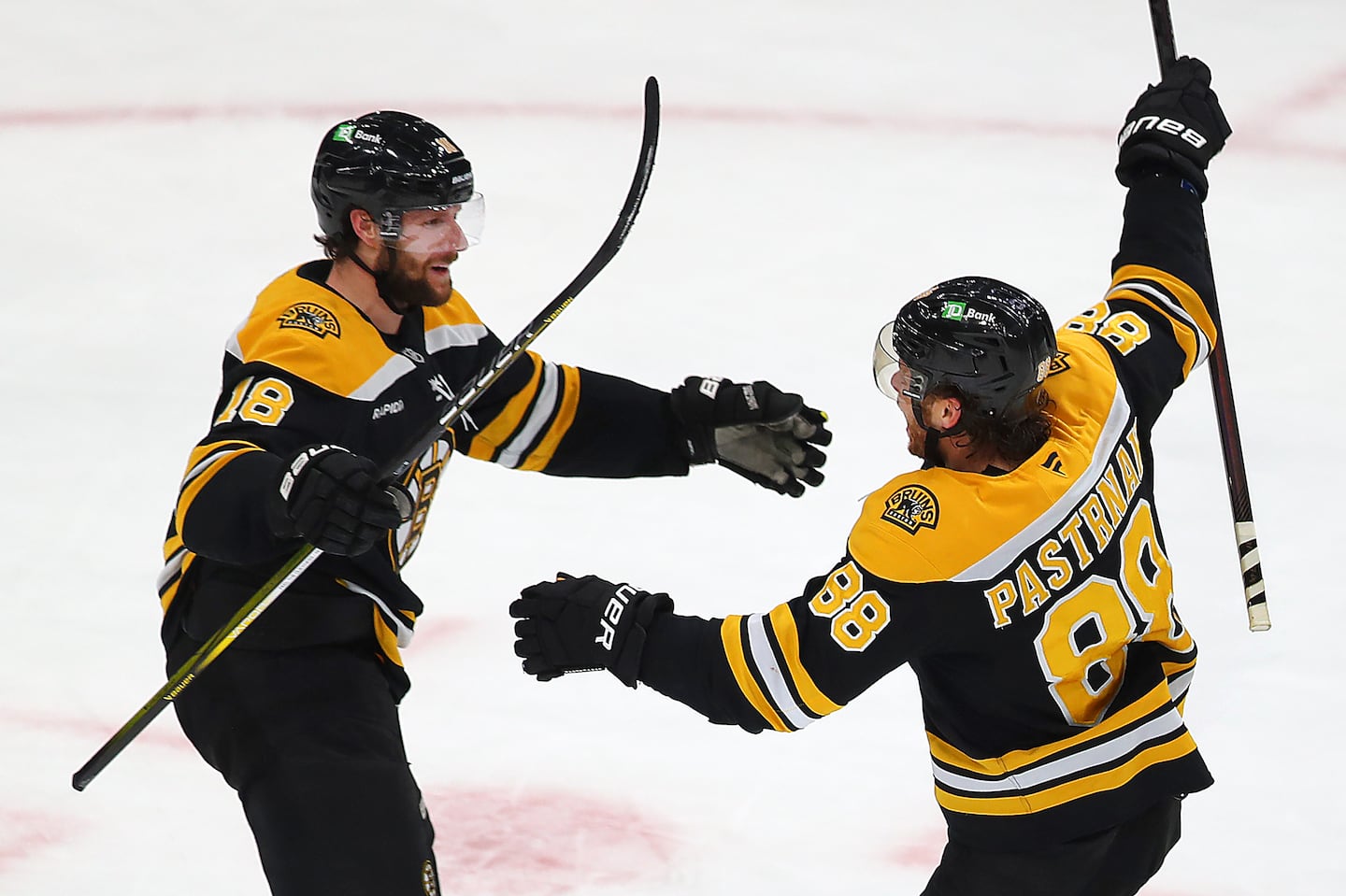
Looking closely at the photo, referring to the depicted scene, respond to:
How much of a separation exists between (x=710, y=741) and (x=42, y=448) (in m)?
2.09

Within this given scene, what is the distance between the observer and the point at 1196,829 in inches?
134

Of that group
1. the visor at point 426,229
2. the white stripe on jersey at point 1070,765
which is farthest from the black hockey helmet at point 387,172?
the white stripe on jersey at point 1070,765

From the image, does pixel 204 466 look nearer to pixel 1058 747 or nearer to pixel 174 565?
pixel 174 565

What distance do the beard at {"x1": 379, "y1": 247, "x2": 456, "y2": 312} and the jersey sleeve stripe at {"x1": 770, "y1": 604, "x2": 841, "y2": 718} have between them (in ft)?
2.89

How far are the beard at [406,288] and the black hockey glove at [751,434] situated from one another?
53cm

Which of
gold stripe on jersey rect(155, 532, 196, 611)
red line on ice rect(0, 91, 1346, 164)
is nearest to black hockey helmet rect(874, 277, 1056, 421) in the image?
gold stripe on jersey rect(155, 532, 196, 611)

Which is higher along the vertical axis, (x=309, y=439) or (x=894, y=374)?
(x=894, y=374)

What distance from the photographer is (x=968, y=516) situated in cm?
230

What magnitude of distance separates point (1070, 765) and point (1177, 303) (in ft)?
2.64

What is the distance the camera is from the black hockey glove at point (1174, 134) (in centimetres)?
302

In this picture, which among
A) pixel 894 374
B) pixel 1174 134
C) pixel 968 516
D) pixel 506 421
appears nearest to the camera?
pixel 968 516

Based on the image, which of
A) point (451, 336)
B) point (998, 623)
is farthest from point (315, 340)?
point (998, 623)

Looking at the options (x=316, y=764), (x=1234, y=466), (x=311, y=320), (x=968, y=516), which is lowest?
(x=316, y=764)

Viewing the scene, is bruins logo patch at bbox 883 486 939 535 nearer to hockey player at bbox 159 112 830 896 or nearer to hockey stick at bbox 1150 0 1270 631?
hockey player at bbox 159 112 830 896
